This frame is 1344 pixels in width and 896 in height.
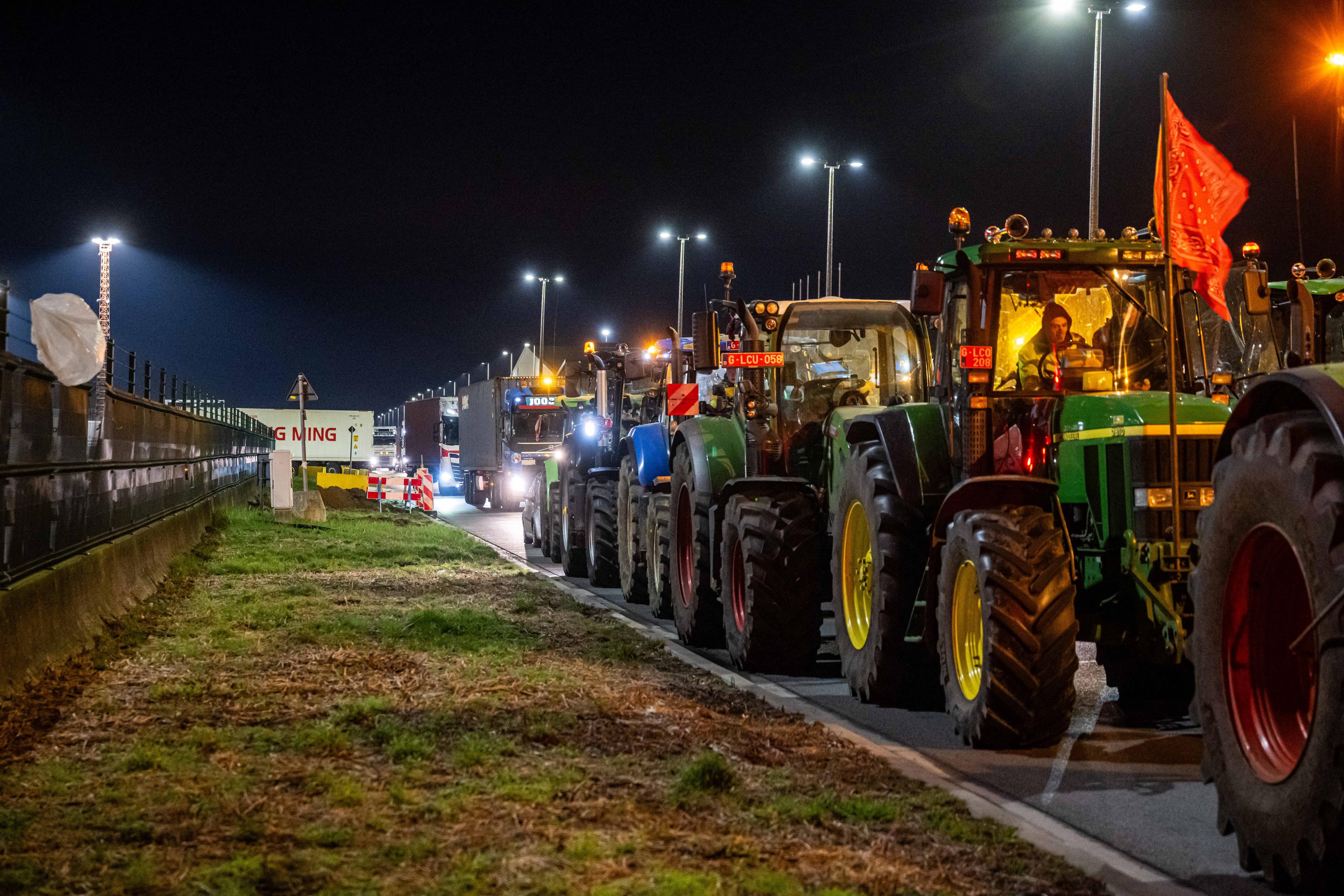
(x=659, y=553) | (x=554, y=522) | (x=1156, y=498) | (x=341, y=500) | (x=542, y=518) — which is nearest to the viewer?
(x=1156, y=498)

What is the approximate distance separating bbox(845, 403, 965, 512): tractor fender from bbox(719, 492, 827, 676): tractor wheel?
5.19 ft

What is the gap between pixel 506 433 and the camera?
39344 mm

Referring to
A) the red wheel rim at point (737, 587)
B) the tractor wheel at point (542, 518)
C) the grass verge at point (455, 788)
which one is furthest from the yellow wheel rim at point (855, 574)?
the tractor wheel at point (542, 518)

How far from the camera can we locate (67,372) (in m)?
11.9

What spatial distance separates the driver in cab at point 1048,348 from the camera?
9.23m

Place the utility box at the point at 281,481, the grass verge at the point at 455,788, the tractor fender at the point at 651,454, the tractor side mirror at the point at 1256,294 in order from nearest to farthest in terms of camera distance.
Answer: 1. the grass verge at the point at 455,788
2. the tractor side mirror at the point at 1256,294
3. the tractor fender at the point at 651,454
4. the utility box at the point at 281,481

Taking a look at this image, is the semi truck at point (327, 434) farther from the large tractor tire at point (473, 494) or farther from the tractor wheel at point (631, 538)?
the tractor wheel at point (631, 538)

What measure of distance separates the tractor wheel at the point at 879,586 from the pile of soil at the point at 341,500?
2701 centimetres

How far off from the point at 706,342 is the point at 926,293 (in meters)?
2.94

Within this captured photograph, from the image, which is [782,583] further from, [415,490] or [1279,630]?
[415,490]

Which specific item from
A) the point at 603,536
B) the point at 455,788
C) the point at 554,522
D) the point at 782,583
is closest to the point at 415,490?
the point at 554,522

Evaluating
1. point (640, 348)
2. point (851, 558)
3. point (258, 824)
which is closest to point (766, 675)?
point (851, 558)

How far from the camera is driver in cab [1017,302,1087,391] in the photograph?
9227 millimetres

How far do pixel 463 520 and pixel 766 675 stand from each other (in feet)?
83.4
